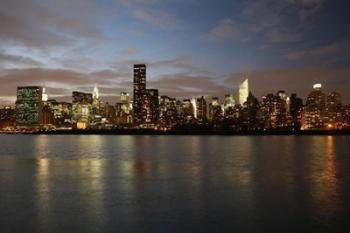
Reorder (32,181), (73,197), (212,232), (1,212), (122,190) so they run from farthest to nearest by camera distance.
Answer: (32,181) → (122,190) → (73,197) → (1,212) → (212,232)

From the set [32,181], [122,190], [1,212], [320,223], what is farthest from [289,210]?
[32,181]

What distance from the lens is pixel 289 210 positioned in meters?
21.3

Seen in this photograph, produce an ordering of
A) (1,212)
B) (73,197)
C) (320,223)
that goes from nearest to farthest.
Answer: (320,223) < (1,212) < (73,197)

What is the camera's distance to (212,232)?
17.0 meters

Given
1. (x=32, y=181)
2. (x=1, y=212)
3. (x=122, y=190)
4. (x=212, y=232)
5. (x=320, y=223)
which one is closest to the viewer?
(x=212, y=232)

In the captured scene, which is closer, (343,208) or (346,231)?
(346,231)

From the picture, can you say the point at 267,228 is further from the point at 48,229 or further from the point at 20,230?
the point at 20,230

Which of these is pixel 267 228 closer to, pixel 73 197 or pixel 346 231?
pixel 346 231

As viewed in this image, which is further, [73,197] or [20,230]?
[73,197]

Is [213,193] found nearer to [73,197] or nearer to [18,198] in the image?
[73,197]

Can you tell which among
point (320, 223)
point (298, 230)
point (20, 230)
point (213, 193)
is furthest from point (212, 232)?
point (213, 193)

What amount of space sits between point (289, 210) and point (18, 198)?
15.4 meters

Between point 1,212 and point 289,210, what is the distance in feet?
46.2

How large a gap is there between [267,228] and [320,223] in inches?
104
